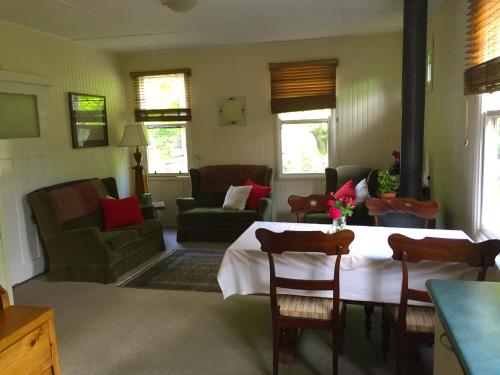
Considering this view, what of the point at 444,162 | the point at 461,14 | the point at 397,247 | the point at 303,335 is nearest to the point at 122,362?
the point at 303,335

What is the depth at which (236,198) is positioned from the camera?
5.38m

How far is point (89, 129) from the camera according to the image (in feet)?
17.9

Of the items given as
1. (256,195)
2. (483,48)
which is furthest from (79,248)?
(483,48)

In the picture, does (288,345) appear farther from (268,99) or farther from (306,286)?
(268,99)

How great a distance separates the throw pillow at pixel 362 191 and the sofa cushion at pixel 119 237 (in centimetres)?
257

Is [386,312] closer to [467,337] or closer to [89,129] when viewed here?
[467,337]

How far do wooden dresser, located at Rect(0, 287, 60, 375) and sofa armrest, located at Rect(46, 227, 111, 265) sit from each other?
2500 millimetres

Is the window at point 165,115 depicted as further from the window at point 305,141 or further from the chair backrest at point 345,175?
the chair backrest at point 345,175

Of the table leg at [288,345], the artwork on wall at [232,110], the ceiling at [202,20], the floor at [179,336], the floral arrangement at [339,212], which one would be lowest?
the floor at [179,336]

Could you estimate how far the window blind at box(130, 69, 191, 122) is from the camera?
6152 millimetres

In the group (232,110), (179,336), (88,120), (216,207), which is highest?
(232,110)

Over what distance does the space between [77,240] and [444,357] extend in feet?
11.6

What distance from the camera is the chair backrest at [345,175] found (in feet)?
17.4

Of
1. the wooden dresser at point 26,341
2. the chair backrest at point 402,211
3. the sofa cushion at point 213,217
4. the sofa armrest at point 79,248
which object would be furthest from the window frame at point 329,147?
the wooden dresser at point 26,341
